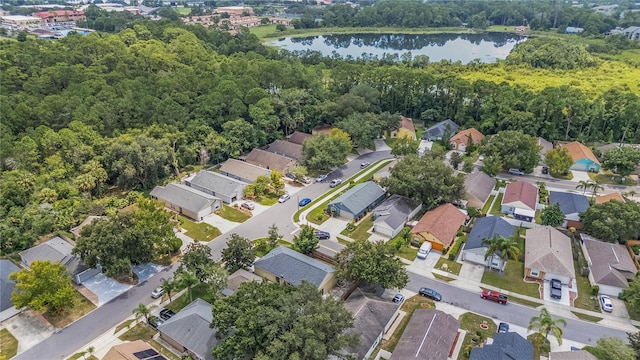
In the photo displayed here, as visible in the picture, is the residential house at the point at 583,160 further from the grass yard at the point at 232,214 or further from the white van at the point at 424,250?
the grass yard at the point at 232,214

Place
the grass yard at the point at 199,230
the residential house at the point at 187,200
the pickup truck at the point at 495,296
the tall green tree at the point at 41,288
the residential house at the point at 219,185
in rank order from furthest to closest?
the residential house at the point at 219,185, the residential house at the point at 187,200, the grass yard at the point at 199,230, the pickup truck at the point at 495,296, the tall green tree at the point at 41,288

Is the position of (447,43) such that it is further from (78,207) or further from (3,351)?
(3,351)

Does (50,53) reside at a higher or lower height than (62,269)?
higher

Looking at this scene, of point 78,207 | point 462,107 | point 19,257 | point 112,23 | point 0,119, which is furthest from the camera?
point 112,23

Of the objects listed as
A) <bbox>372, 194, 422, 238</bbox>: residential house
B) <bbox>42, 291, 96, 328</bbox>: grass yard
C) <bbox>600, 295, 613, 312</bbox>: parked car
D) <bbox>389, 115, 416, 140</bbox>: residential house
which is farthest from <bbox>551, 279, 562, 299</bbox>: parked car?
<bbox>42, 291, 96, 328</bbox>: grass yard

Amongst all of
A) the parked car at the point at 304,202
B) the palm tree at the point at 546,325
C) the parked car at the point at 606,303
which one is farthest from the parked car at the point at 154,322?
the parked car at the point at 606,303

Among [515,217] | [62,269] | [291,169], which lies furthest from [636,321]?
[62,269]

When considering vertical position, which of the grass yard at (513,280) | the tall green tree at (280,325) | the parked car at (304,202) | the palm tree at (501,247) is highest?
the tall green tree at (280,325)
